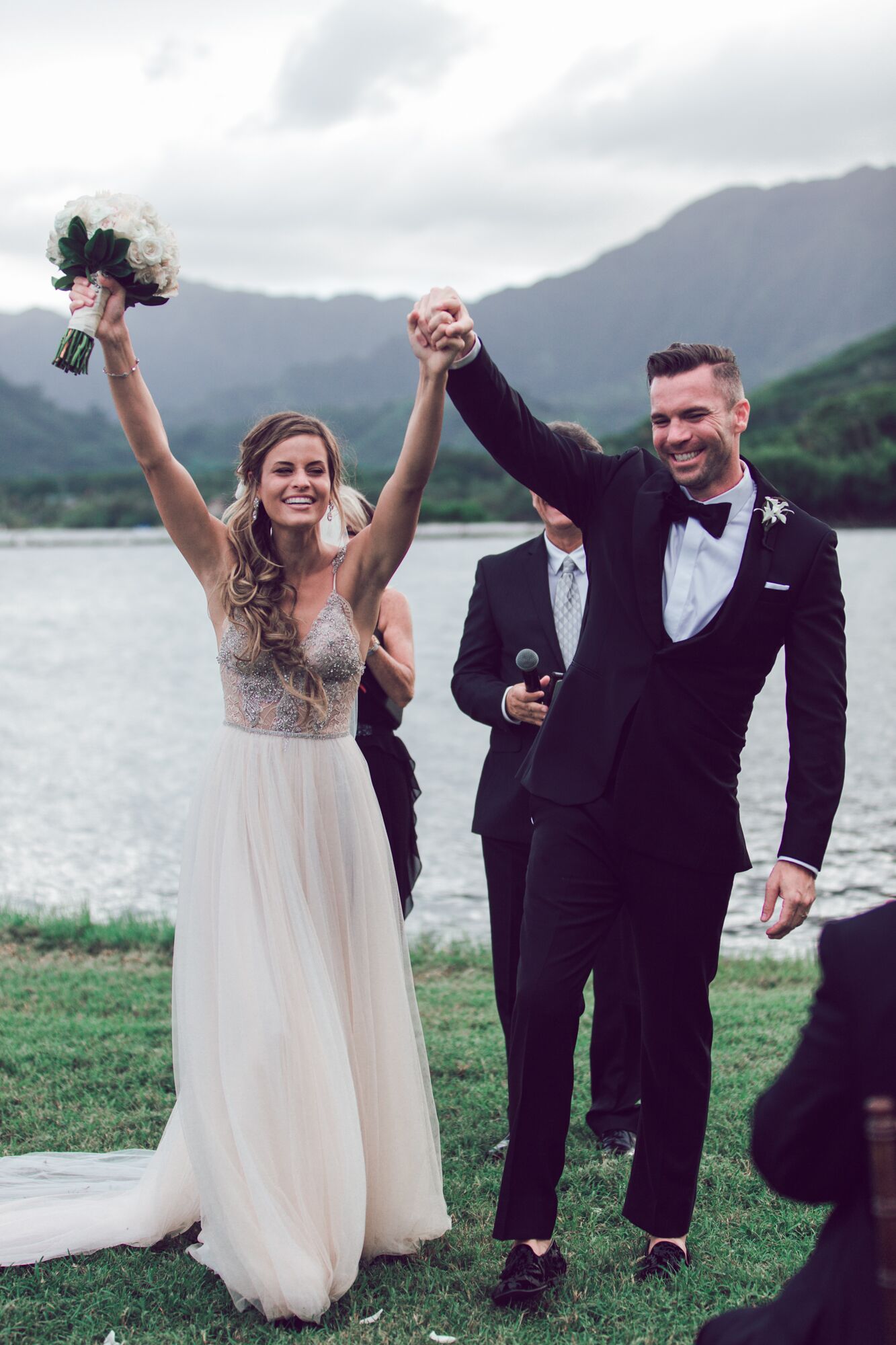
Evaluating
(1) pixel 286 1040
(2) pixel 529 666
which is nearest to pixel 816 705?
(2) pixel 529 666

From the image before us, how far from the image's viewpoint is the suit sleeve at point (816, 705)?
3.87 m

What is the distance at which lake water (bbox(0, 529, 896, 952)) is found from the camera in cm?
1259

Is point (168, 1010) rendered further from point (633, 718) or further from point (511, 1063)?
point (633, 718)

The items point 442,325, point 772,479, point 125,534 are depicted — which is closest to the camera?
point 442,325

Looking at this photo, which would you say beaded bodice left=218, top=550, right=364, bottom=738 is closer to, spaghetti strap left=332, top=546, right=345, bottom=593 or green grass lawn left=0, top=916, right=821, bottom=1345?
spaghetti strap left=332, top=546, right=345, bottom=593

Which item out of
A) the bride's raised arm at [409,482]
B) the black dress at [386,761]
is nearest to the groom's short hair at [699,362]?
the bride's raised arm at [409,482]

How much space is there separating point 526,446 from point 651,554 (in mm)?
512

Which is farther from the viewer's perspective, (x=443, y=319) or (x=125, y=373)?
(x=125, y=373)

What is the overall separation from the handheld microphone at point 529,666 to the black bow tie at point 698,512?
1.06 meters

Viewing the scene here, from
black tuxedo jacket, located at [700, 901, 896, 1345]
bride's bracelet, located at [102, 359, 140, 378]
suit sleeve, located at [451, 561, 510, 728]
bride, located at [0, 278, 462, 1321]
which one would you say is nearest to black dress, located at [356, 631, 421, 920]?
suit sleeve, located at [451, 561, 510, 728]

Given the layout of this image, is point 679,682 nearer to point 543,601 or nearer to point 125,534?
point 543,601

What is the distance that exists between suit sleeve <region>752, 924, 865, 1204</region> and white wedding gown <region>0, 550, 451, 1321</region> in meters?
2.14

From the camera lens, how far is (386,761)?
5.43m

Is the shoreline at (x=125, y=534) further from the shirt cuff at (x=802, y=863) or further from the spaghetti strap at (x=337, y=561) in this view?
the shirt cuff at (x=802, y=863)
